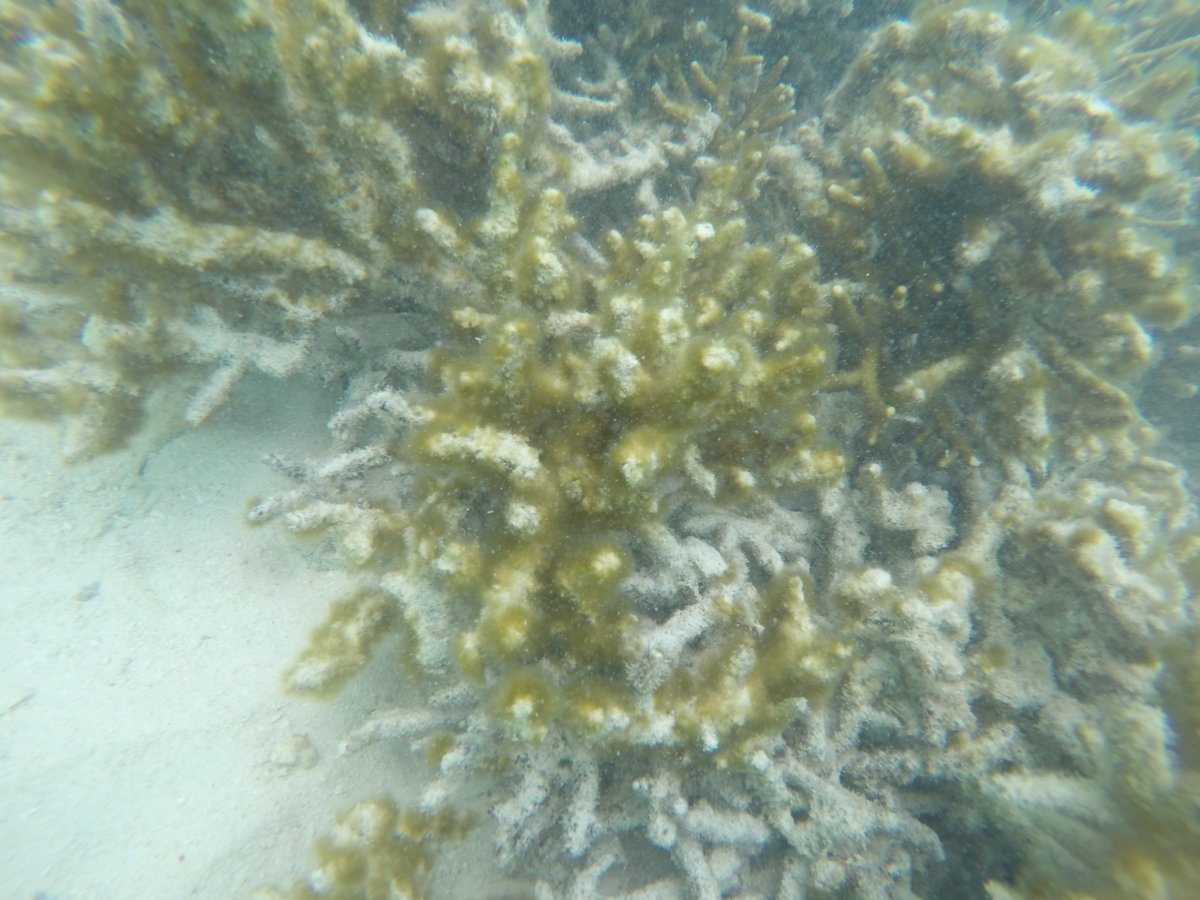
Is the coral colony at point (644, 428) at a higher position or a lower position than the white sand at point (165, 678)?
higher

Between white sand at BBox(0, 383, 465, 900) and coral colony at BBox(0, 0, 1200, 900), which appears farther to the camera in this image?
white sand at BBox(0, 383, 465, 900)

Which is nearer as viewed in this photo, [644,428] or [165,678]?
[644,428]

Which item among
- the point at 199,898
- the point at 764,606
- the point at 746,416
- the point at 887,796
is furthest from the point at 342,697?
the point at 887,796

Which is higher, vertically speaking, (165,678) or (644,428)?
(644,428)

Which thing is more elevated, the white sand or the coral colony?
the coral colony

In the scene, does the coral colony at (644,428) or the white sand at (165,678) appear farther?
the white sand at (165,678)
